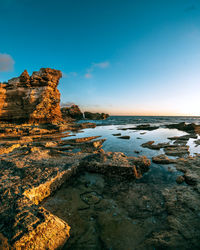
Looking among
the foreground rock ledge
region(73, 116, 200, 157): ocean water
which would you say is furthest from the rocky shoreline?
region(73, 116, 200, 157): ocean water

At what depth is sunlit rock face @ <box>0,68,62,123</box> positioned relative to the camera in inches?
1145

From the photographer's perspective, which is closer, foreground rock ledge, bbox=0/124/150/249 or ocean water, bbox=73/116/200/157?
foreground rock ledge, bbox=0/124/150/249

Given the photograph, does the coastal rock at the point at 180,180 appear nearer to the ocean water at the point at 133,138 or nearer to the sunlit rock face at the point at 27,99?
the ocean water at the point at 133,138

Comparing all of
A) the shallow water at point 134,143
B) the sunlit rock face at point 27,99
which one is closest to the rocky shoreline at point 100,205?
the shallow water at point 134,143

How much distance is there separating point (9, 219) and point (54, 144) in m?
8.51

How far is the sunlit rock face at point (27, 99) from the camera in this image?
95.5 feet

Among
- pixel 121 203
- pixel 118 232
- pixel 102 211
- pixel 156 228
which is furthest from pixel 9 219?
pixel 156 228

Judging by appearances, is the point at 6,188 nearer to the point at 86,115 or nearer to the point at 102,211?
the point at 102,211

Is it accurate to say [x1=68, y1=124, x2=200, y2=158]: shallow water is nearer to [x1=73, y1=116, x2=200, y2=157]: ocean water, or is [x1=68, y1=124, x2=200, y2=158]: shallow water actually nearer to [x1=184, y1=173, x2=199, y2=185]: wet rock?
[x1=73, y1=116, x2=200, y2=157]: ocean water

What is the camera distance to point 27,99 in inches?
1156

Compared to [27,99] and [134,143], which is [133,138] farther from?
[27,99]

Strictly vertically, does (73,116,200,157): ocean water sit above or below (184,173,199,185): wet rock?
below

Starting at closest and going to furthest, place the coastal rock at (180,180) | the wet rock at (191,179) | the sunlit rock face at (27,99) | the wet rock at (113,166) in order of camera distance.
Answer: the wet rock at (191,179) → the coastal rock at (180,180) → the wet rock at (113,166) → the sunlit rock face at (27,99)

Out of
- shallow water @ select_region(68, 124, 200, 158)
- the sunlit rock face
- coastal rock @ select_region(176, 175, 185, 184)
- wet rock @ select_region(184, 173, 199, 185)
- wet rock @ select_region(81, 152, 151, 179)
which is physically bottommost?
shallow water @ select_region(68, 124, 200, 158)
